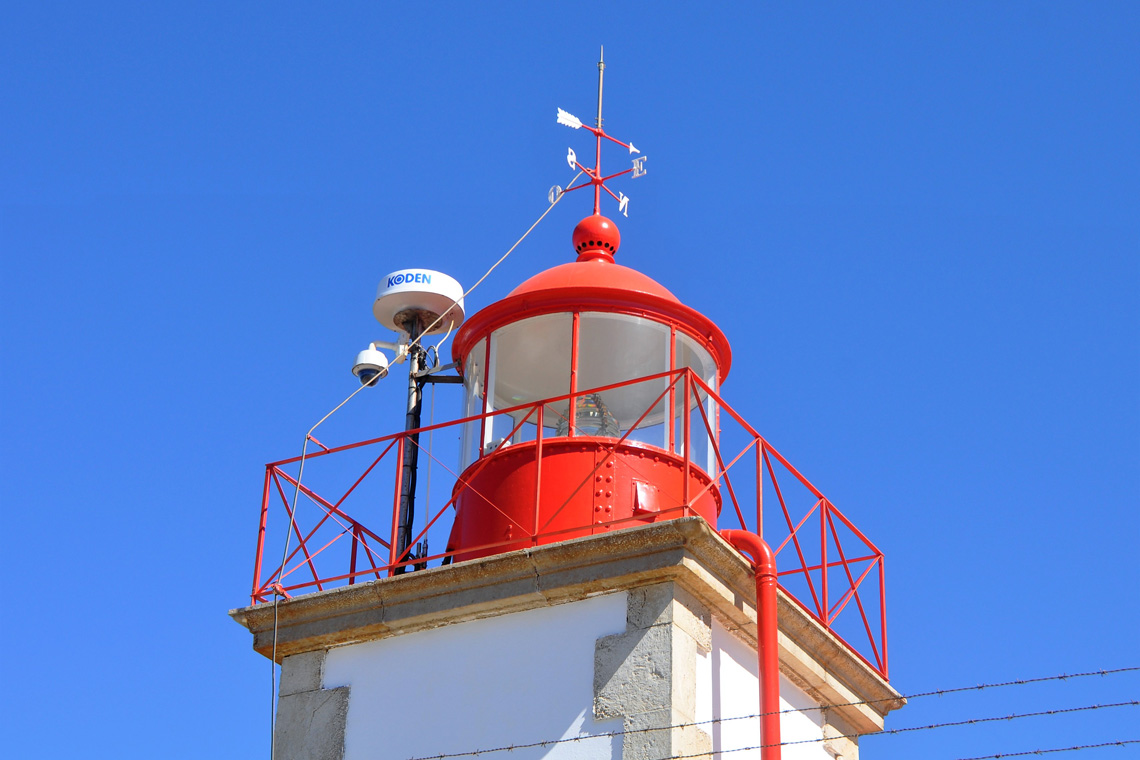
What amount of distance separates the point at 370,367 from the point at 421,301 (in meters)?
0.60

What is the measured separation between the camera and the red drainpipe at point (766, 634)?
8.71m

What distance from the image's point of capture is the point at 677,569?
8797 millimetres

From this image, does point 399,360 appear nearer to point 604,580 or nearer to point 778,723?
point 604,580

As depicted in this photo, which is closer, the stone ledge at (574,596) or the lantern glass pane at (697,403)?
the stone ledge at (574,596)

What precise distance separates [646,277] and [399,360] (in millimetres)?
1869

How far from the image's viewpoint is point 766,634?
8.99m

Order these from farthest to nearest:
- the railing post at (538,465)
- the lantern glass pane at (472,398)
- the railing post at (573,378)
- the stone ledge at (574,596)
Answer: the lantern glass pane at (472,398)
the railing post at (573,378)
the railing post at (538,465)
the stone ledge at (574,596)

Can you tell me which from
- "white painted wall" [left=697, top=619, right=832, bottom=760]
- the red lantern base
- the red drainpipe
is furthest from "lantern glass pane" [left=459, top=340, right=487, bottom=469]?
"white painted wall" [left=697, top=619, right=832, bottom=760]

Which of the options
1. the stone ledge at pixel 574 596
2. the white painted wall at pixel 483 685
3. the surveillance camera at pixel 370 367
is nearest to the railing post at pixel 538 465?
the stone ledge at pixel 574 596

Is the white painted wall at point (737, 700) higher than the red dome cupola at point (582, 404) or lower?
lower

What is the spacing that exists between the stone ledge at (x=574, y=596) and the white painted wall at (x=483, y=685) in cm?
10

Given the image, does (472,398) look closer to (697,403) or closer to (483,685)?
(697,403)

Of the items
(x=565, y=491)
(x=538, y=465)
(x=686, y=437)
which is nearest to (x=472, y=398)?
(x=565, y=491)

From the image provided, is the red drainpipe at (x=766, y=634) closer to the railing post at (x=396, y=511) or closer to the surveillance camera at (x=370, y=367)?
the railing post at (x=396, y=511)
